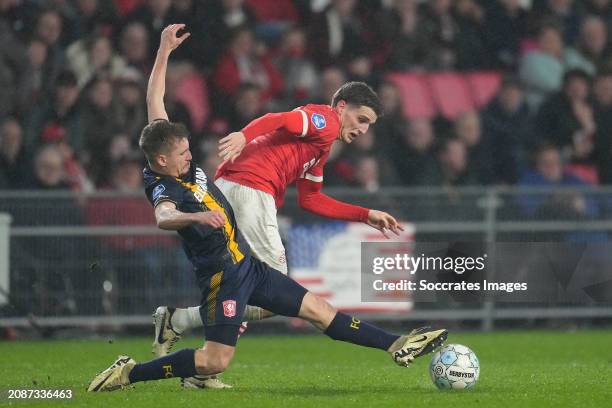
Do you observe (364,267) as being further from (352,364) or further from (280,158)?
(280,158)

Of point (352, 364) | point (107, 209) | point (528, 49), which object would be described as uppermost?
point (528, 49)

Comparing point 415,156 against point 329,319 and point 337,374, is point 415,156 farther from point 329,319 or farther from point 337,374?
point 329,319

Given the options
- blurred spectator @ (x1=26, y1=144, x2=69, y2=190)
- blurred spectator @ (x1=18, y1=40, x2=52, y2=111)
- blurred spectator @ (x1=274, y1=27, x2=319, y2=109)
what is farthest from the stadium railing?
blurred spectator @ (x1=274, y1=27, x2=319, y2=109)

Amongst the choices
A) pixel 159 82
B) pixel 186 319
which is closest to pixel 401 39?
pixel 159 82

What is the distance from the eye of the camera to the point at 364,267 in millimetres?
14820

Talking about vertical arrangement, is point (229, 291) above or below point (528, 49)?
below

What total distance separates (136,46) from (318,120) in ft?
20.6

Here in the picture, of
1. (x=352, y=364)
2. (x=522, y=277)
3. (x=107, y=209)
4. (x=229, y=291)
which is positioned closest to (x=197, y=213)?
(x=229, y=291)

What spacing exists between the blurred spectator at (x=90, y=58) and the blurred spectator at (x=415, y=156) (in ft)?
11.4

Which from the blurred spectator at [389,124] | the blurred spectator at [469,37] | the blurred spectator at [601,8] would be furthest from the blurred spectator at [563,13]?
the blurred spectator at [389,124]

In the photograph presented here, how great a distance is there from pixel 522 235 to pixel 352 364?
173 inches

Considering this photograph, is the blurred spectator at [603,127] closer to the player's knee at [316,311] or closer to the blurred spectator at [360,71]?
the blurred spectator at [360,71]

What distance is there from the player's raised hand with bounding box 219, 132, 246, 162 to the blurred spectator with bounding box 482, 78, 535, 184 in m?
A: 8.21

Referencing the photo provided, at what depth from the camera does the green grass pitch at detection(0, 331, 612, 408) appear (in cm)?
858
